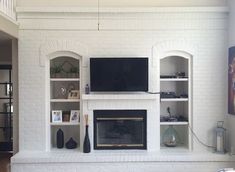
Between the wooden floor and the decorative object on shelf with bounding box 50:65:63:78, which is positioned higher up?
the decorative object on shelf with bounding box 50:65:63:78

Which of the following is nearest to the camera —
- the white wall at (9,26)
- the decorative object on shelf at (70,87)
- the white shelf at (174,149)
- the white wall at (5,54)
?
the white wall at (9,26)

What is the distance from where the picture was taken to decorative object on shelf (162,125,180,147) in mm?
5543

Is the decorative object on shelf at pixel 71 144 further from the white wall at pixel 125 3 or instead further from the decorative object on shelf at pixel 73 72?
the white wall at pixel 125 3

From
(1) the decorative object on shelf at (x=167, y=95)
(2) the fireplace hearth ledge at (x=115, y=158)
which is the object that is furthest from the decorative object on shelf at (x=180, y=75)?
(2) the fireplace hearth ledge at (x=115, y=158)

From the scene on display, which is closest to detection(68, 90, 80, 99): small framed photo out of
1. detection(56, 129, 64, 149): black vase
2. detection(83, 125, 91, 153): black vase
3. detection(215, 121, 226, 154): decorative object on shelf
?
detection(56, 129, 64, 149): black vase

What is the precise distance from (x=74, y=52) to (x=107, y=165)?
201 centimetres

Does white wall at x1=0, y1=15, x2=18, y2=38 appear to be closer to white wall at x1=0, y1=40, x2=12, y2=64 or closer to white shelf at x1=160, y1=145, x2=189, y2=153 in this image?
white wall at x1=0, y1=40, x2=12, y2=64

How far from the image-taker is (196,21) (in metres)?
5.30

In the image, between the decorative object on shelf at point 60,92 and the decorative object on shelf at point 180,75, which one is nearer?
the decorative object on shelf at point 180,75

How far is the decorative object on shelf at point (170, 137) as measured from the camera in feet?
18.2

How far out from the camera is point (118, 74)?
206 inches

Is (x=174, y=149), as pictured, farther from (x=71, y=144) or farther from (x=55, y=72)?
(x=55, y=72)

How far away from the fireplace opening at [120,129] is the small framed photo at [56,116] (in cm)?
67

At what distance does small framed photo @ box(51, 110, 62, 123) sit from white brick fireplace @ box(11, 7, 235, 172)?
6.8 inches
